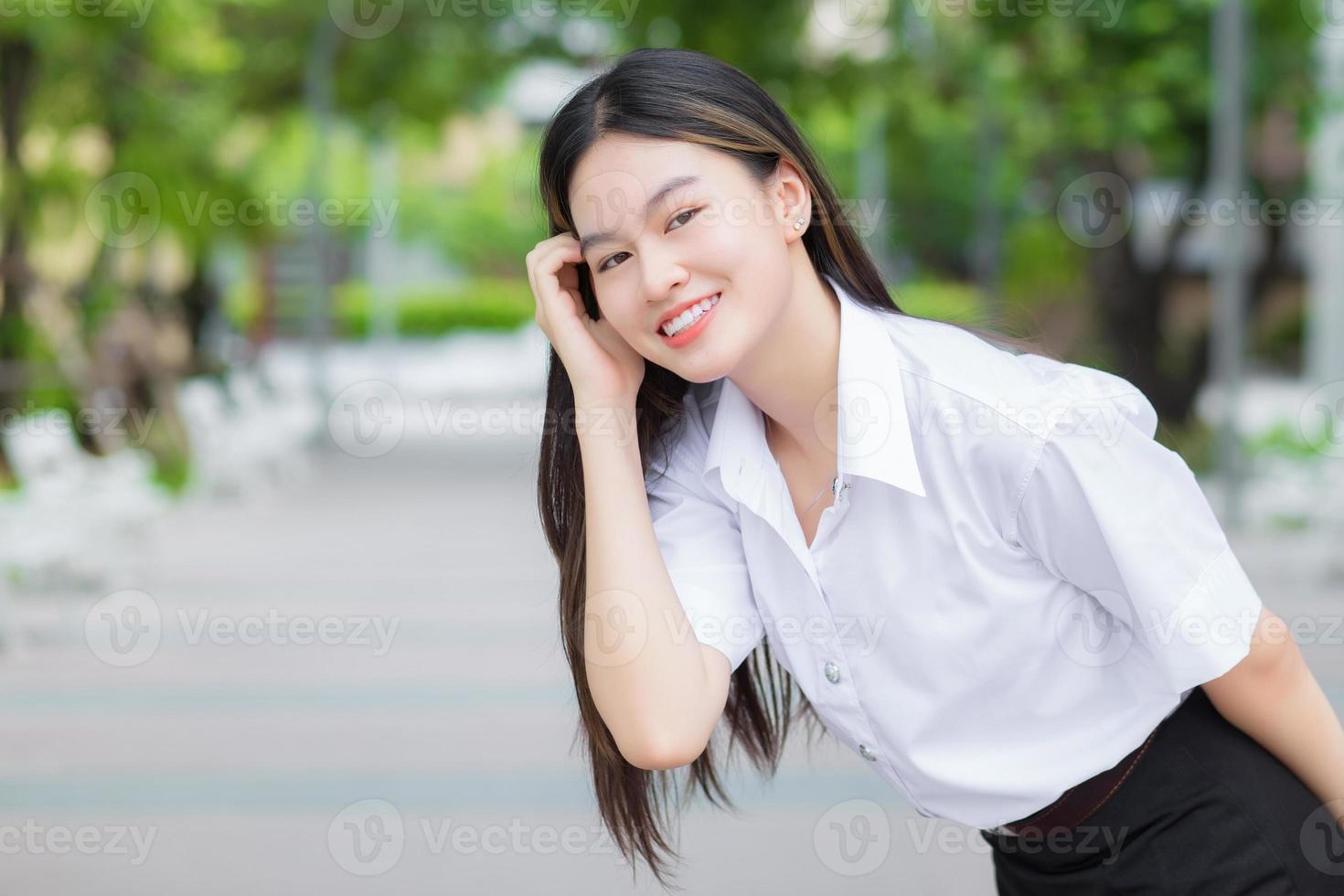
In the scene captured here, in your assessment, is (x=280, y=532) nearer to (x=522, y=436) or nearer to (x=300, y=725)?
(x=300, y=725)

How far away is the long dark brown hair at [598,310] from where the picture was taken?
172 centimetres

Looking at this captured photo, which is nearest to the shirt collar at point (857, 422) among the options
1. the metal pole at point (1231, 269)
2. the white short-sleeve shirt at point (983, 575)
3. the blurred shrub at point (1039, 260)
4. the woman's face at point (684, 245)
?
the white short-sleeve shirt at point (983, 575)

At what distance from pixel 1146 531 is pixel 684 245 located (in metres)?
0.60

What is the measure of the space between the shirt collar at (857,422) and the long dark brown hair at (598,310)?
0.31ft

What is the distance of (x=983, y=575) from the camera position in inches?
64.7

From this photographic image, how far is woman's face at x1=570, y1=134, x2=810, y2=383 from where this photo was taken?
5.55 feet

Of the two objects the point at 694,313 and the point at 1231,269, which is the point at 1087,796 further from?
the point at 1231,269

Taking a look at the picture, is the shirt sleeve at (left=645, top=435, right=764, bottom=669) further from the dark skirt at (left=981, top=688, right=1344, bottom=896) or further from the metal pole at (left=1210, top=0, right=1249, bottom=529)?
the metal pole at (left=1210, top=0, right=1249, bottom=529)

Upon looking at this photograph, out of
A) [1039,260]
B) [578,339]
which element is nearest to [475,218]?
[1039,260]

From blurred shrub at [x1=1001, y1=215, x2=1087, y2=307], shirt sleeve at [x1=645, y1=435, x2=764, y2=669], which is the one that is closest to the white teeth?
shirt sleeve at [x1=645, y1=435, x2=764, y2=669]

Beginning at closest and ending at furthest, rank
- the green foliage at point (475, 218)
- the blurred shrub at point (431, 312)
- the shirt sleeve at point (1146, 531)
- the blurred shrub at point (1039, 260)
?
the shirt sleeve at point (1146, 531), the blurred shrub at point (1039, 260), the blurred shrub at point (431, 312), the green foliage at point (475, 218)

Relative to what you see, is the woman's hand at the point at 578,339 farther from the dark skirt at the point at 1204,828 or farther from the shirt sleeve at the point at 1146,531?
the dark skirt at the point at 1204,828

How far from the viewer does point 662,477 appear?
194 centimetres

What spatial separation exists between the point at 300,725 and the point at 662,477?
3.57 meters
